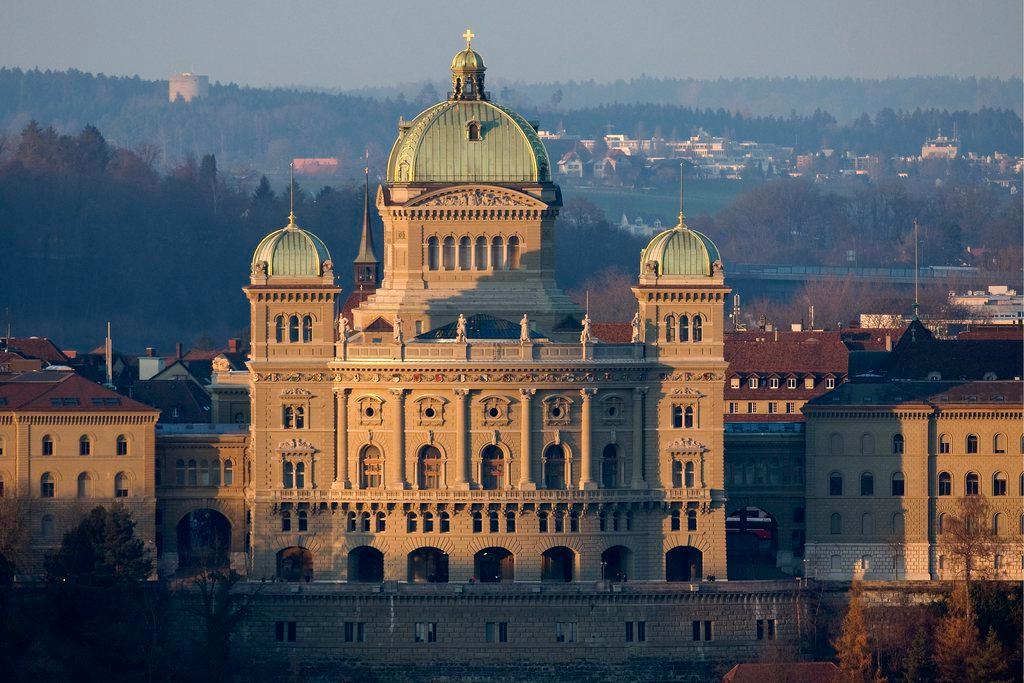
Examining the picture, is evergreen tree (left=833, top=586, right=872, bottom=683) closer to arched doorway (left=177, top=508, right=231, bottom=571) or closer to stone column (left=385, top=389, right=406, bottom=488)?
stone column (left=385, top=389, right=406, bottom=488)

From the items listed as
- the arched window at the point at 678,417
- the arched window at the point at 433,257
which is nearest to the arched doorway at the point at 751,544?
the arched window at the point at 678,417

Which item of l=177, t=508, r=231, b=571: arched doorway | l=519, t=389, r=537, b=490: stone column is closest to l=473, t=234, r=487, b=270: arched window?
l=519, t=389, r=537, b=490: stone column

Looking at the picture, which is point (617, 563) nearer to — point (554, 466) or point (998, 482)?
point (554, 466)

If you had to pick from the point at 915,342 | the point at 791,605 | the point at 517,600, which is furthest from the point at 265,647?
the point at 915,342

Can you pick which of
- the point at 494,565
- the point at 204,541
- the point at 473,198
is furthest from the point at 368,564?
the point at 473,198

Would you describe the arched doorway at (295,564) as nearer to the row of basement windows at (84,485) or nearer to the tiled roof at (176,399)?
the row of basement windows at (84,485)
